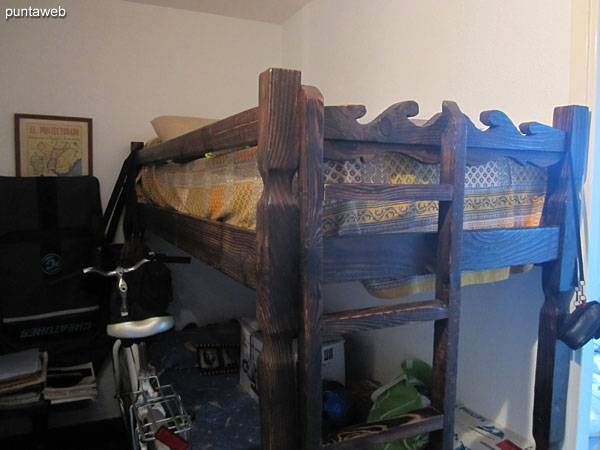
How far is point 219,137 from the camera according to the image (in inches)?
42.6

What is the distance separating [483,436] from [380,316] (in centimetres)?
89

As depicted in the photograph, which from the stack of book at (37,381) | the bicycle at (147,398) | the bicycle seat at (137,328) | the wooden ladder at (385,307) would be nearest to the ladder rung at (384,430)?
the wooden ladder at (385,307)

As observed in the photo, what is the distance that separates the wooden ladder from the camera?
79cm

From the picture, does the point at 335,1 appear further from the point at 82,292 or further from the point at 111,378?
the point at 111,378

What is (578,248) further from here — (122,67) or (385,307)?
(122,67)

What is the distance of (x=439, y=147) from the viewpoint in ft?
3.13

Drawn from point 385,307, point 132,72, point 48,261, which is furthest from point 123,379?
point 385,307

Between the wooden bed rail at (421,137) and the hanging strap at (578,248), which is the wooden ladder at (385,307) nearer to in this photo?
the wooden bed rail at (421,137)

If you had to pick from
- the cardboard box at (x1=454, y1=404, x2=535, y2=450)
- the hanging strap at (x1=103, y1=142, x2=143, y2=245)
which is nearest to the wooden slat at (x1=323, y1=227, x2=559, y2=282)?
the cardboard box at (x1=454, y1=404, x2=535, y2=450)

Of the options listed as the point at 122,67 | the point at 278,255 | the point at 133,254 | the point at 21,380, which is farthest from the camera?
the point at 122,67

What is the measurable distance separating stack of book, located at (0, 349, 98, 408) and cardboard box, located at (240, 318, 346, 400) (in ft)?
2.49

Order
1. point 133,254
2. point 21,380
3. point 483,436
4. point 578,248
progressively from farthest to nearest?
point 133,254
point 21,380
point 483,436
point 578,248

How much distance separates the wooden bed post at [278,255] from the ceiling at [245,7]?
6.73ft

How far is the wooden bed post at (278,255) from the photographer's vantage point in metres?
0.78
